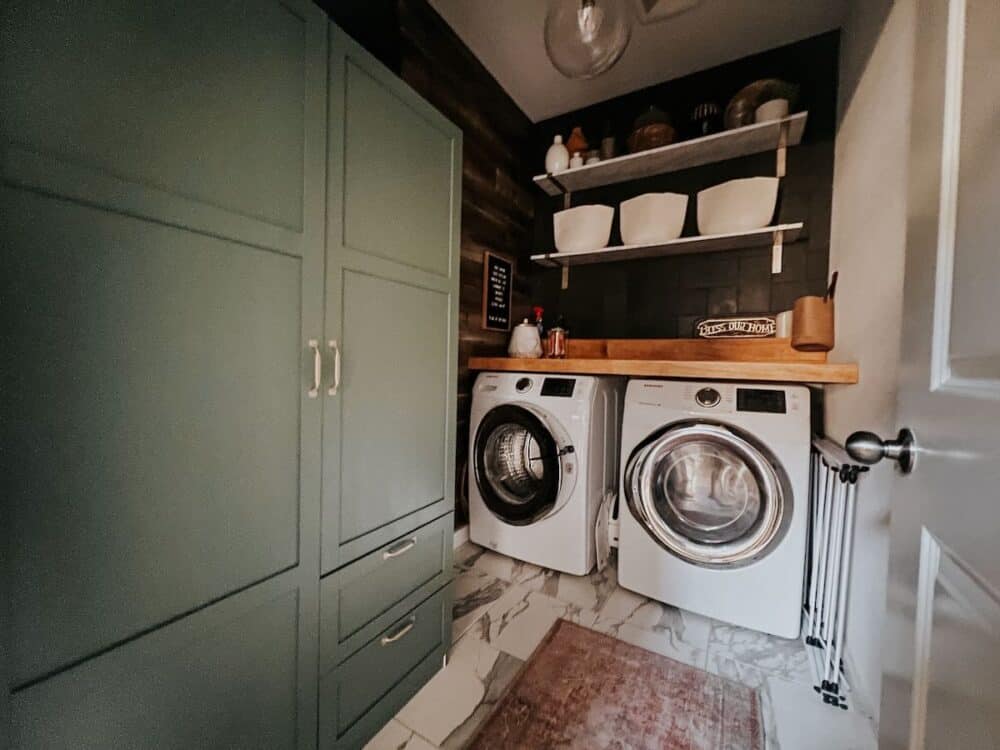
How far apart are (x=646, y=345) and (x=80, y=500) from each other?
242 cm

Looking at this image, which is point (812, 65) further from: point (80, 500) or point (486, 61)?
point (80, 500)

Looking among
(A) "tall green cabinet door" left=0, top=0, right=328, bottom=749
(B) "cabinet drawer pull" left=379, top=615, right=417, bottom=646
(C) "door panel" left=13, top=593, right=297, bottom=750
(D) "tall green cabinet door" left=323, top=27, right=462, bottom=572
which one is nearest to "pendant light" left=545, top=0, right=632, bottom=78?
(D) "tall green cabinet door" left=323, top=27, right=462, bottom=572

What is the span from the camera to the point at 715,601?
163 cm

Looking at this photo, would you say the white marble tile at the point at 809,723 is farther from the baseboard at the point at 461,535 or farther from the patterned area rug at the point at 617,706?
the baseboard at the point at 461,535

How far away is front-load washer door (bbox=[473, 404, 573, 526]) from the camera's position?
76.6 inches

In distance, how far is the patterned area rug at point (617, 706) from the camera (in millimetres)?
1156

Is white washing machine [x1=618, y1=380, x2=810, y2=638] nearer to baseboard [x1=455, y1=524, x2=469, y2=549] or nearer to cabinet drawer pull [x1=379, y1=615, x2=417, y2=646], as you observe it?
baseboard [x1=455, y1=524, x2=469, y2=549]

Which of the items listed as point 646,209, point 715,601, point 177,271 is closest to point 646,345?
point 646,209

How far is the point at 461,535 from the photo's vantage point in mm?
2271

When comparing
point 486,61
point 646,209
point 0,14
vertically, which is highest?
point 486,61

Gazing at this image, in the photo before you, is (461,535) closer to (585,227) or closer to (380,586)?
(380,586)

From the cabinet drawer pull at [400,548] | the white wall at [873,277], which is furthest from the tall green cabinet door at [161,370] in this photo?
the white wall at [873,277]

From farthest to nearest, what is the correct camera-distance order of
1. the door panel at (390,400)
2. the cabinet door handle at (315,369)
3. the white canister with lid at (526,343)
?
the white canister with lid at (526,343) → the door panel at (390,400) → the cabinet door handle at (315,369)

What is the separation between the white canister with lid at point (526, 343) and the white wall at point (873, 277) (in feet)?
4.62
